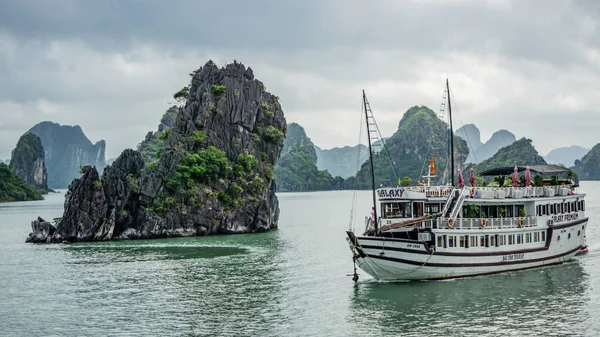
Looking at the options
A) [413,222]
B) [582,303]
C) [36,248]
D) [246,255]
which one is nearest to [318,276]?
[413,222]

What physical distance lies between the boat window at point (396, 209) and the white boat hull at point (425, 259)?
3.14 meters

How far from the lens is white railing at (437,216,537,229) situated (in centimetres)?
3704

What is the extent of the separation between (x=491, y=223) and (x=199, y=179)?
127 feet

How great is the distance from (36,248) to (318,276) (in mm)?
30862

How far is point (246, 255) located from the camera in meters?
51.8

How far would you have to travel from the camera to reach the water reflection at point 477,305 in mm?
27844

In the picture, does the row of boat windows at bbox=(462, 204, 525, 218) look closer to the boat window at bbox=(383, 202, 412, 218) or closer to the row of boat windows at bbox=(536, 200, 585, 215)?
the row of boat windows at bbox=(536, 200, 585, 215)

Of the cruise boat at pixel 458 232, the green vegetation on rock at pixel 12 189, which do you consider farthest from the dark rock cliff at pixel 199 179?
the green vegetation on rock at pixel 12 189

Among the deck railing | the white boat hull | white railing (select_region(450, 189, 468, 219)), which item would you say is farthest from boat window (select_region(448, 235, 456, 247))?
the deck railing

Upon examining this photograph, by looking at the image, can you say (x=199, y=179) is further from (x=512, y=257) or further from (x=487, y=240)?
(x=512, y=257)

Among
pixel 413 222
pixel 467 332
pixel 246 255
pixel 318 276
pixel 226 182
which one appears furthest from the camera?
pixel 226 182

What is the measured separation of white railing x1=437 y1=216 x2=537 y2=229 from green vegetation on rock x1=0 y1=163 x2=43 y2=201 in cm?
15843

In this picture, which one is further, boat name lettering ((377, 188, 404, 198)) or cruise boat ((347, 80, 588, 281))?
boat name lettering ((377, 188, 404, 198))

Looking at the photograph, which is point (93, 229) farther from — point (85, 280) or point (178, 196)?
point (85, 280)
